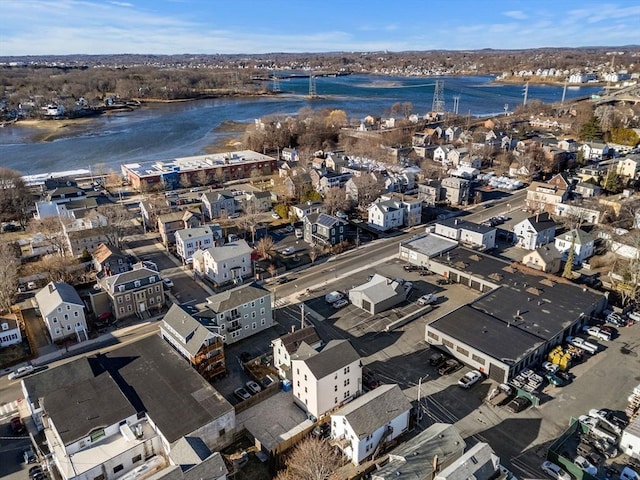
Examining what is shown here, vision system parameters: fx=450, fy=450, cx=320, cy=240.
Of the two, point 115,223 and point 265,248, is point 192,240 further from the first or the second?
point 115,223

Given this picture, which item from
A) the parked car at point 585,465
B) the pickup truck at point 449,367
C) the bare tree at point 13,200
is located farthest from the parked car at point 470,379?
the bare tree at point 13,200

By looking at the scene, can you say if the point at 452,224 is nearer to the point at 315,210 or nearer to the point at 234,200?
the point at 315,210

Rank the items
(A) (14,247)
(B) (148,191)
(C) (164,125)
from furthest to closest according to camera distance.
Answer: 1. (C) (164,125)
2. (B) (148,191)
3. (A) (14,247)

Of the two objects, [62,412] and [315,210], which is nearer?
[62,412]

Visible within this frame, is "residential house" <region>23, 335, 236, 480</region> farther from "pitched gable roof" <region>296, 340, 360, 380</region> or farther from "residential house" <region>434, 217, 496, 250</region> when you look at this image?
"residential house" <region>434, 217, 496, 250</region>

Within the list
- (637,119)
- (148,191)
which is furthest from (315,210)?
(637,119)

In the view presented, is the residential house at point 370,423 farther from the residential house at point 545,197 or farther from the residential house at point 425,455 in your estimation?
the residential house at point 545,197

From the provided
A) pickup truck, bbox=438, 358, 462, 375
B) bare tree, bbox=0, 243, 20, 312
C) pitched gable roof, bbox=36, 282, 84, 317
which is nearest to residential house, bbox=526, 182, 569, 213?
pickup truck, bbox=438, 358, 462, 375
